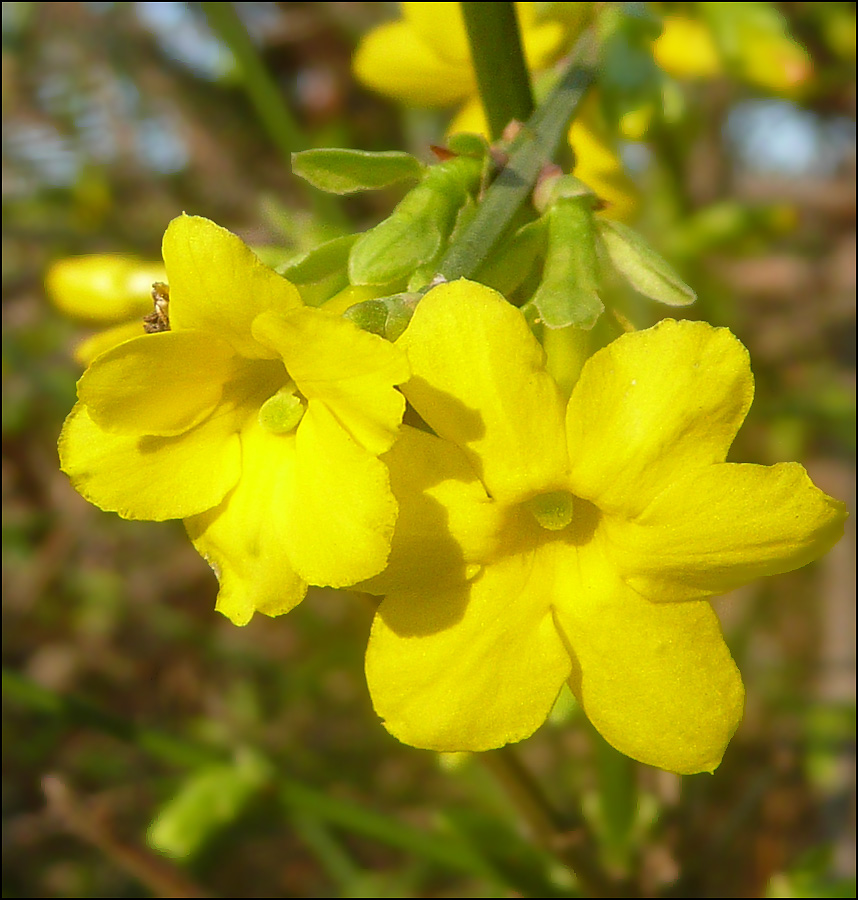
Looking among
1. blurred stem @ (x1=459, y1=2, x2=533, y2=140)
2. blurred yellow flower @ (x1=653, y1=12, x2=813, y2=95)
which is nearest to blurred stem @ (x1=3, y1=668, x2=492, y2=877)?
blurred stem @ (x1=459, y1=2, x2=533, y2=140)

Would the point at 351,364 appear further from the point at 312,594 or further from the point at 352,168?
the point at 312,594

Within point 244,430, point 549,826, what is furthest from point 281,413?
point 549,826

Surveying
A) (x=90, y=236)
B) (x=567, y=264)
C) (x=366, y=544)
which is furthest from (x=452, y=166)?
(x=90, y=236)

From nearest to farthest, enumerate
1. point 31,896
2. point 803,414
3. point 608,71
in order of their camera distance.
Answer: point 608,71, point 31,896, point 803,414

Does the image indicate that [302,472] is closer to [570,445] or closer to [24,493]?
[570,445]

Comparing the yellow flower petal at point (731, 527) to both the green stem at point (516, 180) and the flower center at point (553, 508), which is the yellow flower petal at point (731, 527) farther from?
the green stem at point (516, 180)

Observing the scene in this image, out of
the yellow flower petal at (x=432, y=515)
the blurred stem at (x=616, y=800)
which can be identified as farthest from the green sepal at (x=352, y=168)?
the blurred stem at (x=616, y=800)
